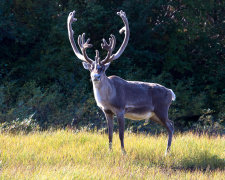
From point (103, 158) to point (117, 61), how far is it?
294 inches

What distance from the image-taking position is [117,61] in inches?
542

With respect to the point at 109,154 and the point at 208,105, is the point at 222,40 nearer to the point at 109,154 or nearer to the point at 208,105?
the point at 208,105

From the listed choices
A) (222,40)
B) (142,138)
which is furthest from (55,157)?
(222,40)

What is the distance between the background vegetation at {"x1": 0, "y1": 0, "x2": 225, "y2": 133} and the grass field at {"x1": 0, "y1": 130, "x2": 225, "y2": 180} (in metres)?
3.79

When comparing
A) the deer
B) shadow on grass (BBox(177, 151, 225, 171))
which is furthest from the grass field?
the deer

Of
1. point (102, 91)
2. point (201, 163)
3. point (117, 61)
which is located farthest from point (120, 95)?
point (117, 61)

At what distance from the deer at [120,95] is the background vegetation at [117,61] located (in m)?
A: 3.77

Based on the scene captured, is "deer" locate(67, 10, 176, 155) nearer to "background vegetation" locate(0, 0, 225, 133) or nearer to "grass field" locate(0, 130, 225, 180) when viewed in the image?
"grass field" locate(0, 130, 225, 180)

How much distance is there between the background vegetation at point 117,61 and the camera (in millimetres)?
12323

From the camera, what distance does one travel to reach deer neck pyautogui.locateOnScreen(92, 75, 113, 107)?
714 centimetres

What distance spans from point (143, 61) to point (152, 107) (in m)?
6.43

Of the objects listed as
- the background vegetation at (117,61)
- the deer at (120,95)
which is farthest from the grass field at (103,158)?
the background vegetation at (117,61)

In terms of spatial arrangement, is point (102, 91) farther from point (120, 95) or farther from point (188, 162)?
point (188, 162)

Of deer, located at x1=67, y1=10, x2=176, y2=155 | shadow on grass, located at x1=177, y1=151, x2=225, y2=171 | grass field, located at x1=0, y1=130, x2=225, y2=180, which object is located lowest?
shadow on grass, located at x1=177, y1=151, x2=225, y2=171
